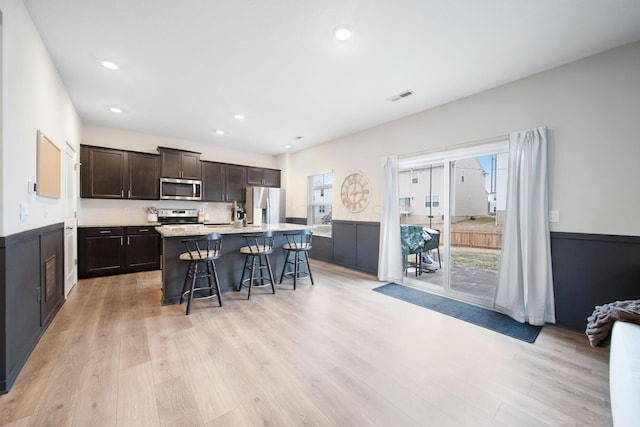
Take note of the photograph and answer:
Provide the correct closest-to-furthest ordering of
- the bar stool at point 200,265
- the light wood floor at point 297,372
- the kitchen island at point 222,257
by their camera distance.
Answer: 1. the light wood floor at point 297,372
2. the bar stool at point 200,265
3. the kitchen island at point 222,257

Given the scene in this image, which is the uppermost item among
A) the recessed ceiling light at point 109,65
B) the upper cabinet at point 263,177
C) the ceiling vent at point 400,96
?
the recessed ceiling light at point 109,65

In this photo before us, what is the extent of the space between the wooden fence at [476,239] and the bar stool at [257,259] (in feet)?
9.13

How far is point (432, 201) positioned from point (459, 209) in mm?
409

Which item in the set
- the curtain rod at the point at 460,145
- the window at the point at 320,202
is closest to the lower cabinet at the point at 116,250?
the window at the point at 320,202

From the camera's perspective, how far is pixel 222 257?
3664 mm

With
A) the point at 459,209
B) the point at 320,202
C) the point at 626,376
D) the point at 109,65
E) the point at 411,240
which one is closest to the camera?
the point at 626,376

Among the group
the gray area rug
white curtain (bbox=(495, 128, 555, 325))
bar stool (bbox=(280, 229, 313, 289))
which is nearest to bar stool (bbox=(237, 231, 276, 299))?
bar stool (bbox=(280, 229, 313, 289))

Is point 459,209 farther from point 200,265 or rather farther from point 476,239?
point 200,265

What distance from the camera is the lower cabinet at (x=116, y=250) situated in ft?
13.7

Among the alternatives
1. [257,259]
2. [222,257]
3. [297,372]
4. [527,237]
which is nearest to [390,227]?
[527,237]

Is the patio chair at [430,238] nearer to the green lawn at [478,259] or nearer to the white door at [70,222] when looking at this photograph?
the green lawn at [478,259]

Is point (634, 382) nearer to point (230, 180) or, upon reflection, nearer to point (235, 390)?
point (235, 390)

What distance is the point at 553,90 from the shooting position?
2711 millimetres

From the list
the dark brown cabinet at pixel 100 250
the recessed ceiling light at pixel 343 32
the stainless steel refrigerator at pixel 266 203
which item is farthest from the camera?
the stainless steel refrigerator at pixel 266 203
